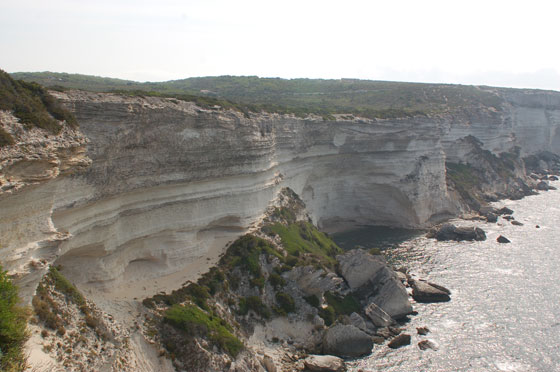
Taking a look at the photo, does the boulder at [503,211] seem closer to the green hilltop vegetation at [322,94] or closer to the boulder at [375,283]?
the green hilltop vegetation at [322,94]

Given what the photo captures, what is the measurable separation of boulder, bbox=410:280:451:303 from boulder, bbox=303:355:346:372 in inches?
508

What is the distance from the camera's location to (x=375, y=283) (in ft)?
121

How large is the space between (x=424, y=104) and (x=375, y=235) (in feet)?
157

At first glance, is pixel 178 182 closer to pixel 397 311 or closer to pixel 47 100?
pixel 47 100

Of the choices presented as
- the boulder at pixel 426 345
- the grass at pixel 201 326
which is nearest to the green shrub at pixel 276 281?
the grass at pixel 201 326

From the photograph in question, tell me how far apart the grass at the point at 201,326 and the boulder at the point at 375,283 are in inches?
544

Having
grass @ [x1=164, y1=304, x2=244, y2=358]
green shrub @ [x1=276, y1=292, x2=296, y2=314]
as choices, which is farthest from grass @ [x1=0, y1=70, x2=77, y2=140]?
green shrub @ [x1=276, y1=292, x2=296, y2=314]

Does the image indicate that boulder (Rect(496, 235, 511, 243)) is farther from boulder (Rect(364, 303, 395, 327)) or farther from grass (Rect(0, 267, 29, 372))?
grass (Rect(0, 267, 29, 372))

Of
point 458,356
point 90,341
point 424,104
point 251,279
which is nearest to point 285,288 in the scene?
point 251,279

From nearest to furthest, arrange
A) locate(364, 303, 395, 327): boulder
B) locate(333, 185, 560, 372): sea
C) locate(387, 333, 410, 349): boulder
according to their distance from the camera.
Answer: locate(333, 185, 560, 372): sea → locate(387, 333, 410, 349): boulder → locate(364, 303, 395, 327): boulder

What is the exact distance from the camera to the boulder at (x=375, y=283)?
3544cm

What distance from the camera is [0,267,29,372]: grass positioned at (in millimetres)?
16719

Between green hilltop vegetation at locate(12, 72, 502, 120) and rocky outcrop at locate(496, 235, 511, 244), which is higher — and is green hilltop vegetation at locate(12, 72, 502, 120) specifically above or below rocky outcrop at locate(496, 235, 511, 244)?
Result: above

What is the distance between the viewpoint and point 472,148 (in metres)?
84.2
